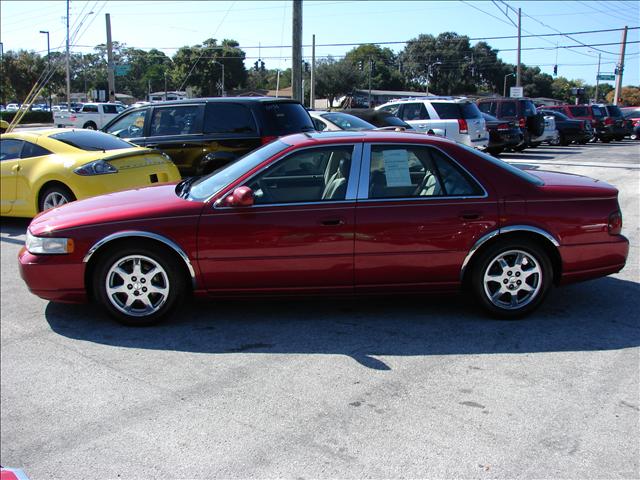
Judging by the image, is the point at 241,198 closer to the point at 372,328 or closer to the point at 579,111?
the point at 372,328

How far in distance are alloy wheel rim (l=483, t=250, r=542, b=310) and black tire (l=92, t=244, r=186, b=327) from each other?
243 centimetres

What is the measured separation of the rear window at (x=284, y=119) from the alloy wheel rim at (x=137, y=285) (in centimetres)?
509

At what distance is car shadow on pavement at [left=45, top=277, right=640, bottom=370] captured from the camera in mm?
4418

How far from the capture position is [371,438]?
128 inches

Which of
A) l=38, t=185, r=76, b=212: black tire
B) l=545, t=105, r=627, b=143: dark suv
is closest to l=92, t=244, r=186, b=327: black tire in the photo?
l=38, t=185, r=76, b=212: black tire

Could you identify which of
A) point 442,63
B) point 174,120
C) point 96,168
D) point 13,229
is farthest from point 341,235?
point 442,63

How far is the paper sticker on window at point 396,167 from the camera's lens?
4809 mm

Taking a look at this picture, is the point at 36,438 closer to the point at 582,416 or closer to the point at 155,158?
the point at 582,416

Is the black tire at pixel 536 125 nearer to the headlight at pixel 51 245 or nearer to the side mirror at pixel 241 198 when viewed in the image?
the side mirror at pixel 241 198

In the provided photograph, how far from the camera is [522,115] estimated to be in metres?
21.0

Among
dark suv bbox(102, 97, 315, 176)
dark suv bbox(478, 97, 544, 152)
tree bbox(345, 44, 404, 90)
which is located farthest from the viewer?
tree bbox(345, 44, 404, 90)

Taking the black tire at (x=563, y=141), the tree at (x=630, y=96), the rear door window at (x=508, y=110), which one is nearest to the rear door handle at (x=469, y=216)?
the rear door window at (x=508, y=110)

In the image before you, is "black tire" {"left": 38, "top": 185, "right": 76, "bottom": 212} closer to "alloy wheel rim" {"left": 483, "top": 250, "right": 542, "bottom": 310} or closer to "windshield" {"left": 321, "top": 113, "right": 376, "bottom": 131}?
"alloy wheel rim" {"left": 483, "top": 250, "right": 542, "bottom": 310}

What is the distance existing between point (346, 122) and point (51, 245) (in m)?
10.1
